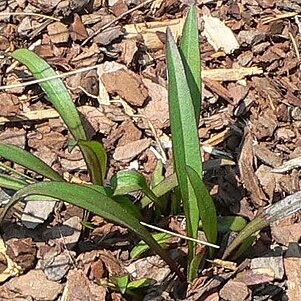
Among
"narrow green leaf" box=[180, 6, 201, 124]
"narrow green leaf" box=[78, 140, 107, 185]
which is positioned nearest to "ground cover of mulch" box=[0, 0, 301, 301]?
Answer: "narrow green leaf" box=[78, 140, 107, 185]

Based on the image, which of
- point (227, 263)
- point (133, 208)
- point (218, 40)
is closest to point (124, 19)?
point (218, 40)

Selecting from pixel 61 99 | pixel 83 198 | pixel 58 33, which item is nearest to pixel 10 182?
pixel 61 99

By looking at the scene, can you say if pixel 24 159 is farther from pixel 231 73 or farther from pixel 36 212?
pixel 231 73

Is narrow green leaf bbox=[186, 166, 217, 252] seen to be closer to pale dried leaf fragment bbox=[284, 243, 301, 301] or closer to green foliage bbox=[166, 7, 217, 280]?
green foliage bbox=[166, 7, 217, 280]

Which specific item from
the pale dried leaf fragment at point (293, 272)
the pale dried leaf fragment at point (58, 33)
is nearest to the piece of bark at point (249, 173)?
the pale dried leaf fragment at point (293, 272)

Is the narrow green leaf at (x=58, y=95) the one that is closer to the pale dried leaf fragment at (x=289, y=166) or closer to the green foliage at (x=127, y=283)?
the green foliage at (x=127, y=283)

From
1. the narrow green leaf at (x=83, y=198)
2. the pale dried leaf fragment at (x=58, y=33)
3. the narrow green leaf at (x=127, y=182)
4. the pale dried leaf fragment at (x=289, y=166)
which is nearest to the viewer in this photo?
the narrow green leaf at (x=83, y=198)

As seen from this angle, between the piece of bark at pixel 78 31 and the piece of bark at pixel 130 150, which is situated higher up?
the piece of bark at pixel 78 31

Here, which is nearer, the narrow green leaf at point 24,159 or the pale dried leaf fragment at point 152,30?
the narrow green leaf at point 24,159
